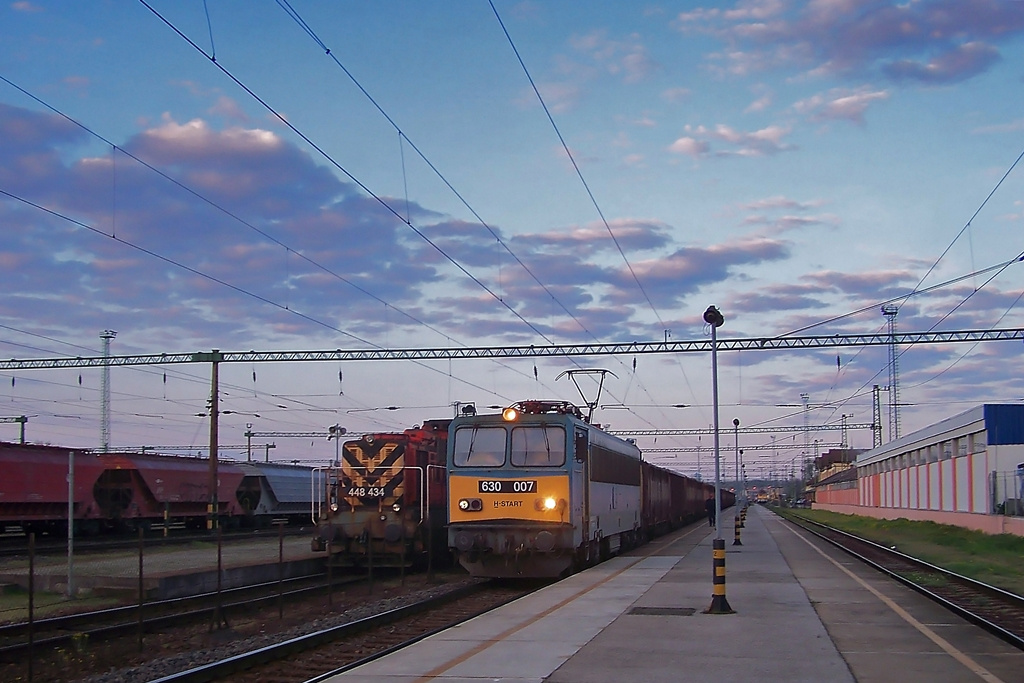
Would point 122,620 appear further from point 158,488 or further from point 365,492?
point 158,488

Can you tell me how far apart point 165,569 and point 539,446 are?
7926 mm

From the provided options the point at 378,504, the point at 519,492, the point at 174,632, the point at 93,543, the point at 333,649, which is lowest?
the point at 93,543

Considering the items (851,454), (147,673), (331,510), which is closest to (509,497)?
(331,510)

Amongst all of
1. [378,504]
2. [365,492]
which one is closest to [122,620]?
[378,504]

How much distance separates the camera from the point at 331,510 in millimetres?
22609

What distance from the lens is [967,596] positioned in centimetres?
1811

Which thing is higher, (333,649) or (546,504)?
(546,504)

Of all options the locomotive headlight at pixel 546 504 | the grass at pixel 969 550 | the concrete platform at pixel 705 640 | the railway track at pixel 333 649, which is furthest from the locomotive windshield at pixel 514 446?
the grass at pixel 969 550

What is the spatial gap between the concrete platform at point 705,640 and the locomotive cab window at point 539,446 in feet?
7.74

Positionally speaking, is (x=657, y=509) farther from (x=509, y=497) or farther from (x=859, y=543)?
(x=509, y=497)

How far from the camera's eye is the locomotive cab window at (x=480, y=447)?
20.3 metres

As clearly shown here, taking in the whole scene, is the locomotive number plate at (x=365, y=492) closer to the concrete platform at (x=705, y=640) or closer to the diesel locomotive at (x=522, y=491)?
the diesel locomotive at (x=522, y=491)

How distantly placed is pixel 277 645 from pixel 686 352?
95.8ft

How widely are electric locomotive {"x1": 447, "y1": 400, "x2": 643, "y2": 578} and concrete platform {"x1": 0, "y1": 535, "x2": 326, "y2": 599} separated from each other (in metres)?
4.36
